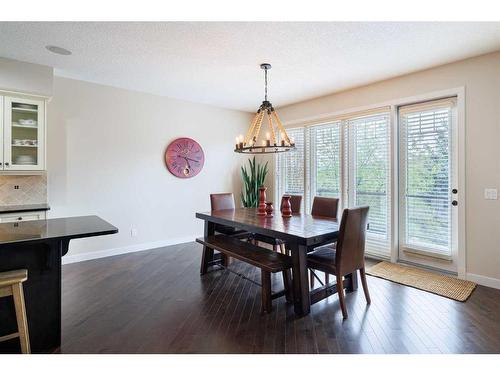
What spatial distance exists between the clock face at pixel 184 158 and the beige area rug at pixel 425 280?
334 centimetres

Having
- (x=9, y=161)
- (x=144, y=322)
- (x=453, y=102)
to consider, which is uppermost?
(x=453, y=102)

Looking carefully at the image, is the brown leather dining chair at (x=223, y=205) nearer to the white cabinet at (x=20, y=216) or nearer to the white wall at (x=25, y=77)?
the white cabinet at (x=20, y=216)

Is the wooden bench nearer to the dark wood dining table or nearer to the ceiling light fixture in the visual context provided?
the dark wood dining table

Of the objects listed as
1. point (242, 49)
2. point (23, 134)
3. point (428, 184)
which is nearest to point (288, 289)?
point (428, 184)

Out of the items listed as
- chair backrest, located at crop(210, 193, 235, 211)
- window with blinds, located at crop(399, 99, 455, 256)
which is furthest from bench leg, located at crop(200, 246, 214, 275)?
window with blinds, located at crop(399, 99, 455, 256)

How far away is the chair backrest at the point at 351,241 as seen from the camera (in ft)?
7.92

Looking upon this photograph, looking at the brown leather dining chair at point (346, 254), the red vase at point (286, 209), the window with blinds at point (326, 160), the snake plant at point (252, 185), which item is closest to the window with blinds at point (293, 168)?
the window with blinds at point (326, 160)

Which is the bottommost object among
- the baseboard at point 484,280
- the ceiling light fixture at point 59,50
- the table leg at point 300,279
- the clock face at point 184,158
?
the baseboard at point 484,280

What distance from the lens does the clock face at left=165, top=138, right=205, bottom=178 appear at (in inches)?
192

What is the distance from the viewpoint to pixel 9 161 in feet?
10.6
